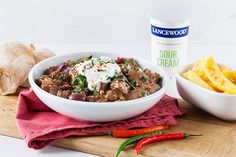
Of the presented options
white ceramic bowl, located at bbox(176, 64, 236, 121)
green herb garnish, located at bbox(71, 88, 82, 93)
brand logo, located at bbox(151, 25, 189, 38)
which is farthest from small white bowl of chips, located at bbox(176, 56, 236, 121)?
green herb garnish, located at bbox(71, 88, 82, 93)

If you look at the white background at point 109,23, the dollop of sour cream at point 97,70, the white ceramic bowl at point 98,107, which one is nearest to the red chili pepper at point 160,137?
the white ceramic bowl at point 98,107

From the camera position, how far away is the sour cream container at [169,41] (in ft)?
14.2

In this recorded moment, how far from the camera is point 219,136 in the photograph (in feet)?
11.0

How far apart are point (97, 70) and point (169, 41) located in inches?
40.6

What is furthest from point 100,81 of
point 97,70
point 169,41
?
point 169,41

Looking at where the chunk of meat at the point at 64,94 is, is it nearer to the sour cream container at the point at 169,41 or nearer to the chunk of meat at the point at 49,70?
the chunk of meat at the point at 49,70

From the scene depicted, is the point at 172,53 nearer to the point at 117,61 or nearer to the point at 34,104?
the point at 117,61

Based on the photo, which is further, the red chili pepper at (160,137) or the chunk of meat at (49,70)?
the chunk of meat at (49,70)

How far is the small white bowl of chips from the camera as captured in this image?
3443 millimetres

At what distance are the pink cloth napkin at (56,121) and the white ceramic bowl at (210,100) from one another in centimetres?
13

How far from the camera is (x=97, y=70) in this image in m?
3.51

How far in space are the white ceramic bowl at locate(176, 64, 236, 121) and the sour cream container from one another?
0.68 metres

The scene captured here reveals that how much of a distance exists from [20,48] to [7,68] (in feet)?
0.81

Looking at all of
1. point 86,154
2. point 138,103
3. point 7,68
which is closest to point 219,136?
point 138,103
